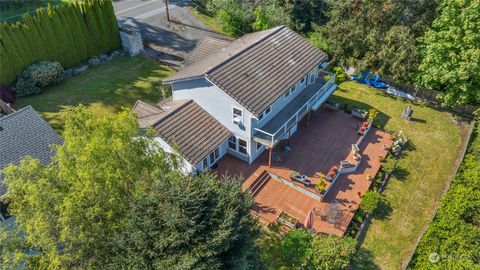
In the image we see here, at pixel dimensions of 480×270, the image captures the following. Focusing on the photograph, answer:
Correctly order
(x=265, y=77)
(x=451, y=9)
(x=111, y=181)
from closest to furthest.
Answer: (x=111, y=181) < (x=265, y=77) < (x=451, y=9)

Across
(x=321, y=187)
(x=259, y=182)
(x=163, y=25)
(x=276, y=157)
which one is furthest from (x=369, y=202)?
(x=163, y=25)

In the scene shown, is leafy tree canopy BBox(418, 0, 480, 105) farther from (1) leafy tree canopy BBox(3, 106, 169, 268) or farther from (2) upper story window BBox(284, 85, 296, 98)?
(1) leafy tree canopy BBox(3, 106, 169, 268)

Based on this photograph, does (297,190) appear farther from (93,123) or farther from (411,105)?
(411,105)

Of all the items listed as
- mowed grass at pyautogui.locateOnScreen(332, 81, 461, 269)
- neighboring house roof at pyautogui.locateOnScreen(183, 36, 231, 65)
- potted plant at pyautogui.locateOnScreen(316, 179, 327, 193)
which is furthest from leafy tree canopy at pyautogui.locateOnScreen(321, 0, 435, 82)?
potted plant at pyautogui.locateOnScreen(316, 179, 327, 193)

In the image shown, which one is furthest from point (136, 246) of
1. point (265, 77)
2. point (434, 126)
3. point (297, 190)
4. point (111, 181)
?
point (434, 126)

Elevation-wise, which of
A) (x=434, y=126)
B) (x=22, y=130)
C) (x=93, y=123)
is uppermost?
(x=93, y=123)

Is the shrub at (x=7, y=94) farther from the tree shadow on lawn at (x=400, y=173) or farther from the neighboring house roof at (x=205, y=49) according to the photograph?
the tree shadow on lawn at (x=400, y=173)
